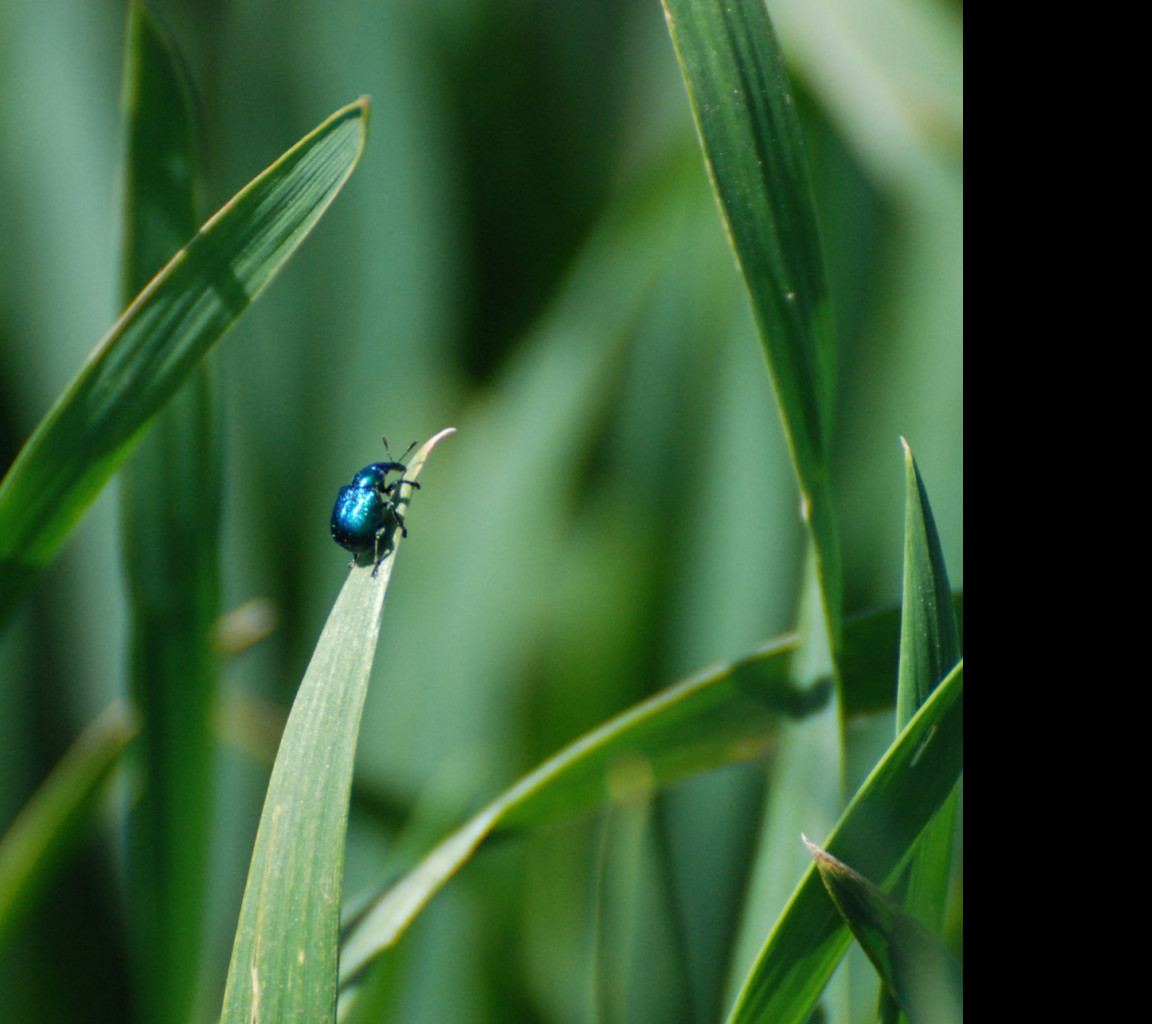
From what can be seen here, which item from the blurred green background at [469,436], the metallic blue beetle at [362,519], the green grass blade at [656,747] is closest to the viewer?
the green grass blade at [656,747]

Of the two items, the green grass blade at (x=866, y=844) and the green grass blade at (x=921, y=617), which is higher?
the green grass blade at (x=921, y=617)

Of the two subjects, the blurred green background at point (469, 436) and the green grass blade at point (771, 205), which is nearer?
the green grass blade at point (771, 205)

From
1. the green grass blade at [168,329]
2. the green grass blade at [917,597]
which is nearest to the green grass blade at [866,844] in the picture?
the green grass blade at [917,597]

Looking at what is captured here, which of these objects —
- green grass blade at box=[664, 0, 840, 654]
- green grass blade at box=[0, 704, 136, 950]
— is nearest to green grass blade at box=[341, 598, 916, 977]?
green grass blade at box=[664, 0, 840, 654]

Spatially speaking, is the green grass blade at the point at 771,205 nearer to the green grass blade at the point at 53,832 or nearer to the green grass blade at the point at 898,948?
the green grass blade at the point at 898,948

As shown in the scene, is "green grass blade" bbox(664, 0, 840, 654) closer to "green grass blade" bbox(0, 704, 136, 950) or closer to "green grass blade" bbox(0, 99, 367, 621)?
"green grass blade" bbox(0, 99, 367, 621)
